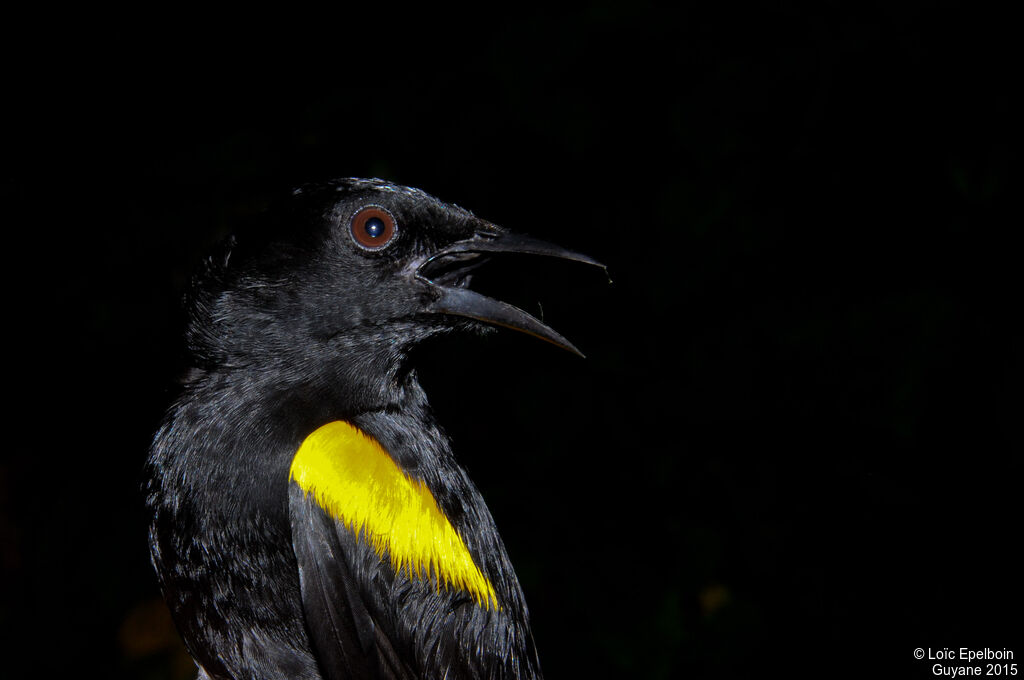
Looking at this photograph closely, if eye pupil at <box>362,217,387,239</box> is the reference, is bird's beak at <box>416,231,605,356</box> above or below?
below

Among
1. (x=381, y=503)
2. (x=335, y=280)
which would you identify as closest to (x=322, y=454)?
(x=381, y=503)

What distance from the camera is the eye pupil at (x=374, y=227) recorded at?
1251 mm

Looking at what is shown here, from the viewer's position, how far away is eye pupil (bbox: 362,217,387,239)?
49.3 inches

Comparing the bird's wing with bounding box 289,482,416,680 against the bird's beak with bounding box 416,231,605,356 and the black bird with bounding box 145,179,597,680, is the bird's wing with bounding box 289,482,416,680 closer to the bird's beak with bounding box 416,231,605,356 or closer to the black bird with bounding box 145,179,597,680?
the black bird with bounding box 145,179,597,680

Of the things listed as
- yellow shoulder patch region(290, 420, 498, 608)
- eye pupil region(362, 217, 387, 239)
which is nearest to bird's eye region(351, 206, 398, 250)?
eye pupil region(362, 217, 387, 239)

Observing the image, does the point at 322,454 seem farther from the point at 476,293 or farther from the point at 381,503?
the point at 476,293

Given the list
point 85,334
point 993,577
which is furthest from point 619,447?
point 85,334

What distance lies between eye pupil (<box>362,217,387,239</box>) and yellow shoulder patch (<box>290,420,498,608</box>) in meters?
0.30

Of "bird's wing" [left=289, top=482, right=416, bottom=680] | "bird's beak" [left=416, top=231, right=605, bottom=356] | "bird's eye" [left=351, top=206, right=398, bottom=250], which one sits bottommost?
"bird's wing" [left=289, top=482, right=416, bottom=680]

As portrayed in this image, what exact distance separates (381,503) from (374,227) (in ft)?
1.41

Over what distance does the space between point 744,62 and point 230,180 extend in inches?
59.6

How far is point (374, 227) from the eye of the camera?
1256 mm

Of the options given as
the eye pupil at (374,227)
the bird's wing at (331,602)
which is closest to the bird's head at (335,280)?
the eye pupil at (374,227)

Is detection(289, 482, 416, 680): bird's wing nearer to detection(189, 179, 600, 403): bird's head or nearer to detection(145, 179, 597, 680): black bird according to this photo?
detection(145, 179, 597, 680): black bird
